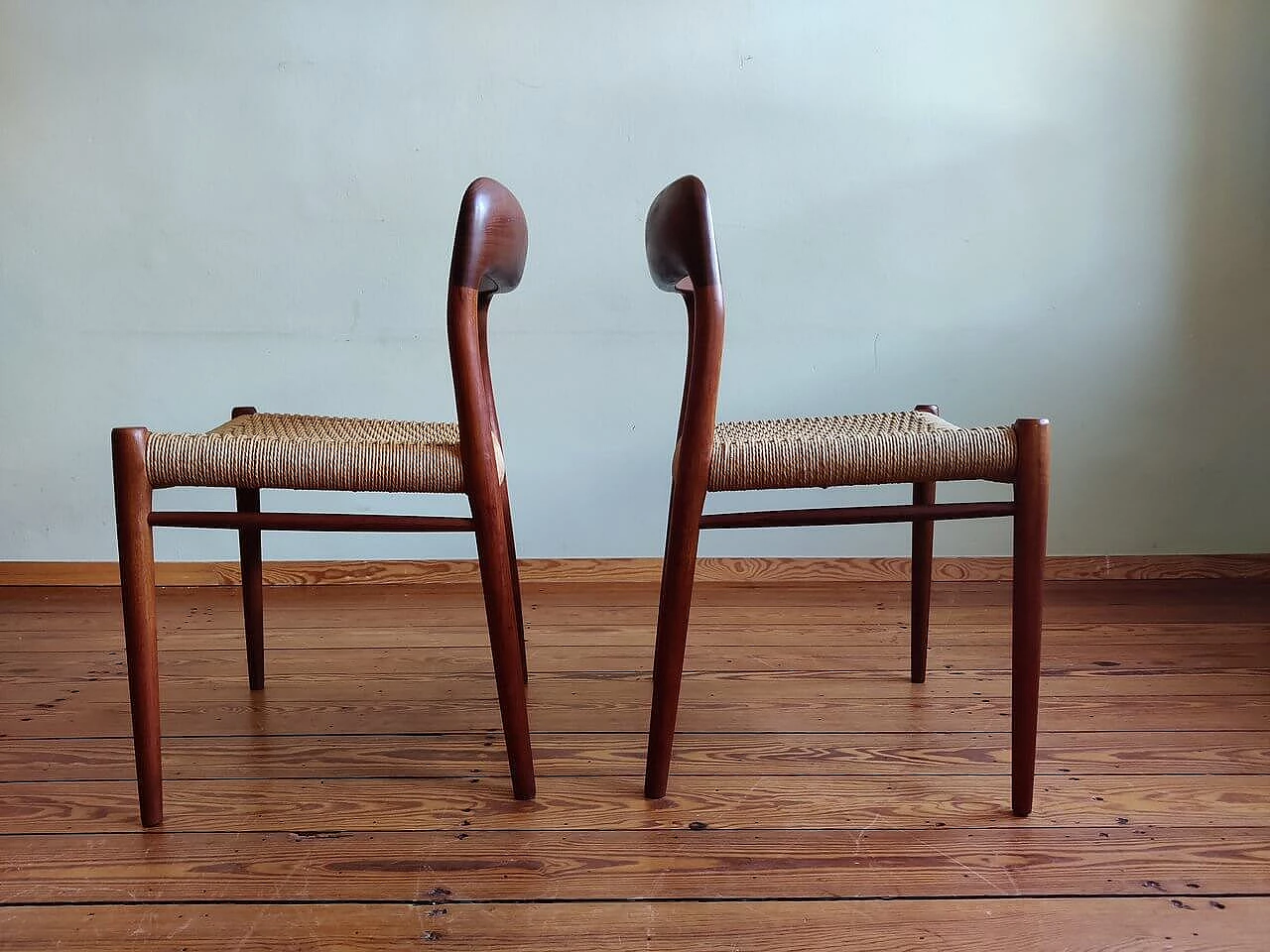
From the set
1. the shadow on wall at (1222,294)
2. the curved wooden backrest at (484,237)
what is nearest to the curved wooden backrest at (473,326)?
the curved wooden backrest at (484,237)

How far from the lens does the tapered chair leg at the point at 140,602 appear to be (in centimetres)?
106

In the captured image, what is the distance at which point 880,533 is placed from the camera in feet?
7.04

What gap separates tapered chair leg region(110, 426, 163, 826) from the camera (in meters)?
1.06

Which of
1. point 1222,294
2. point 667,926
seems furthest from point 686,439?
point 1222,294

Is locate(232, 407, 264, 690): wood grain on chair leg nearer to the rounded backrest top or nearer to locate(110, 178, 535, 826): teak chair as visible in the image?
locate(110, 178, 535, 826): teak chair

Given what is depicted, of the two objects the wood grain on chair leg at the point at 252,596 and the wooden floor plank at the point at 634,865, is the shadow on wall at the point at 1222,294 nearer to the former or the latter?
the wooden floor plank at the point at 634,865

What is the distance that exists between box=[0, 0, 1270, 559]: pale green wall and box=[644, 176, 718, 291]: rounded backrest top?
89cm

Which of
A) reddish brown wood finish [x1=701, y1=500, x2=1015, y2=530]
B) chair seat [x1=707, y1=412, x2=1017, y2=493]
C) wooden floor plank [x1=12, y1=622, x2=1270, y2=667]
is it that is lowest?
wooden floor plank [x1=12, y1=622, x2=1270, y2=667]

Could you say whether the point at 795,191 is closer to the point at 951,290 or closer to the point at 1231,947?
the point at 951,290

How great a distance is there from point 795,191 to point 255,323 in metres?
1.07

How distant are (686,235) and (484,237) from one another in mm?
205

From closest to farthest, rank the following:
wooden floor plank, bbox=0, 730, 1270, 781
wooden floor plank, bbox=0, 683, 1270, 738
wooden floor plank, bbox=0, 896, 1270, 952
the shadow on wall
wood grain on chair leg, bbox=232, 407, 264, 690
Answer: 1. wooden floor plank, bbox=0, 896, 1270, 952
2. wooden floor plank, bbox=0, 730, 1270, 781
3. wooden floor plank, bbox=0, 683, 1270, 738
4. wood grain on chair leg, bbox=232, 407, 264, 690
5. the shadow on wall

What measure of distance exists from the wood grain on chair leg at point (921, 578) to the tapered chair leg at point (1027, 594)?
33cm

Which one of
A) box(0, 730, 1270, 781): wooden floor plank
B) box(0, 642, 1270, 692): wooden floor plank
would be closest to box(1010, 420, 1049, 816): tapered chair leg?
box(0, 730, 1270, 781): wooden floor plank
